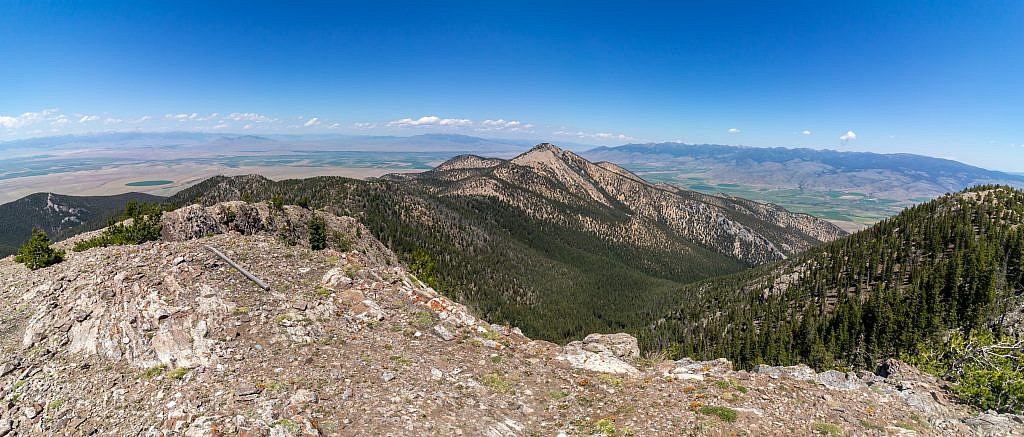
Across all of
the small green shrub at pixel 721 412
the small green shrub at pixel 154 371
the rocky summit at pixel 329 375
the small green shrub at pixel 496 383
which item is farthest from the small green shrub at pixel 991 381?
the small green shrub at pixel 154 371

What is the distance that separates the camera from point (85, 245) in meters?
42.0

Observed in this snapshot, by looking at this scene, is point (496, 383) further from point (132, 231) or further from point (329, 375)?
point (132, 231)

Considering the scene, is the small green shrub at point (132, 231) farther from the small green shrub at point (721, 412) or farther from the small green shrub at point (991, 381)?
the small green shrub at point (991, 381)

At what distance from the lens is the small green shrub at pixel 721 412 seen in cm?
1644

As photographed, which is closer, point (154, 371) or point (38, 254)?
point (154, 371)

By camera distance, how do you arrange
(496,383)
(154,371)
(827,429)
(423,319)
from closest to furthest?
(827,429) → (154,371) → (496,383) → (423,319)

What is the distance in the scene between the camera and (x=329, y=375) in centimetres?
1825

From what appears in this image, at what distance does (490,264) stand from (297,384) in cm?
14878

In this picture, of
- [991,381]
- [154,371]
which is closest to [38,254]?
[154,371]

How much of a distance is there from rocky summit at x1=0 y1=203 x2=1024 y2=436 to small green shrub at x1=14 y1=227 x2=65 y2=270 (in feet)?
7.54

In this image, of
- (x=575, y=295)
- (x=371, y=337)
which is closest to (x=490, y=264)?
(x=575, y=295)

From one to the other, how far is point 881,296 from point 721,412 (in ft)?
295

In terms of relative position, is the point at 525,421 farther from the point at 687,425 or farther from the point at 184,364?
the point at 184,364

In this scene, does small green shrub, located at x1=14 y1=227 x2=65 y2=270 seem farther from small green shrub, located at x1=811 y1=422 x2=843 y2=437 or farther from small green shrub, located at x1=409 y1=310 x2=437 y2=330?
small green shrub, located at x1=811 y1=422 x2=843 y2=437
